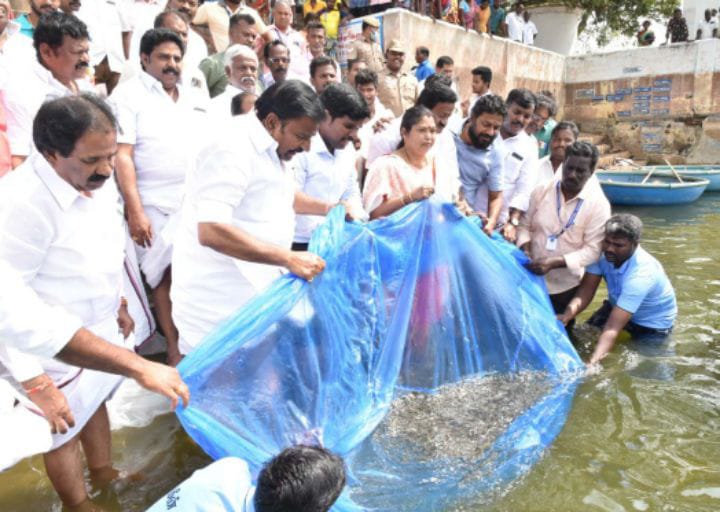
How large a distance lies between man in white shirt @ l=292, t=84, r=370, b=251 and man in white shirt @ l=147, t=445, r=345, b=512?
1.69m

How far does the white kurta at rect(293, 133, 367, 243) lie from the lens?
343 cm

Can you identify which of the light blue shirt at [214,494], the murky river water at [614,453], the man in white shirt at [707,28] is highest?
the man in white shirt at [707,28]

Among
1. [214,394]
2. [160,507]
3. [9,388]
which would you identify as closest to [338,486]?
[160,507]

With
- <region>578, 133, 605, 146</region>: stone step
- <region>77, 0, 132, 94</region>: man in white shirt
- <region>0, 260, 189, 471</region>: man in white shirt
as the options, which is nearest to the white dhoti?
<region>0, 260, 189, 471</region>: man in white shirt

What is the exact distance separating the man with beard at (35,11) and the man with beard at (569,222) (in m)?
3.96

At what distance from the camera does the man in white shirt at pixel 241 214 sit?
238 centimetres

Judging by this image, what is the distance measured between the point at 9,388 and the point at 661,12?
24062 millimetres

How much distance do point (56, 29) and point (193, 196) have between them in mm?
1603

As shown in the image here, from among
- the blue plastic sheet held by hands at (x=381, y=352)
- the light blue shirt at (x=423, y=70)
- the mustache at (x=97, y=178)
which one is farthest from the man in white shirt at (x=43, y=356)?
the light blue shirt at (x=423, y=70)

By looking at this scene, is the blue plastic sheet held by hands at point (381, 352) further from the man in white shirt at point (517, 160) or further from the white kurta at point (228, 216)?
the man in white shirt at point (517, 160)

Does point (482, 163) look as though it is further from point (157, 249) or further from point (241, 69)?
point (157, 249)

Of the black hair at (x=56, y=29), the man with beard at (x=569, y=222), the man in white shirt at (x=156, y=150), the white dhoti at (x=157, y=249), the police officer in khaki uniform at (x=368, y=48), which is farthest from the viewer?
the police officer in khaki uniform at (x=368, y=48)

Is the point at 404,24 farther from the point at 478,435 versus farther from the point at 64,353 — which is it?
the point at 64,353

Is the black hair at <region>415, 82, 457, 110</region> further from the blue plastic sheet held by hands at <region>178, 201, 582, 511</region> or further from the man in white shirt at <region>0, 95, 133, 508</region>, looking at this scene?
the man in white shirt at <region>0, 95, 133, 508</region>
